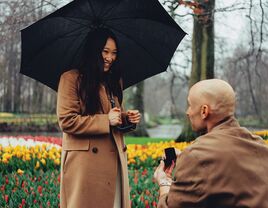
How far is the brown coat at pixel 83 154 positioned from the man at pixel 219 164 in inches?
35.0

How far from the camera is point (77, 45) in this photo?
10.5 feet

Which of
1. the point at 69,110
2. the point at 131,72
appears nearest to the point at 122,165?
the point at 69,110

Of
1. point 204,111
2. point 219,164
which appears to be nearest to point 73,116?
point 204,111

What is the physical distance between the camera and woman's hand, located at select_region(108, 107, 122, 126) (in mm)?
2816

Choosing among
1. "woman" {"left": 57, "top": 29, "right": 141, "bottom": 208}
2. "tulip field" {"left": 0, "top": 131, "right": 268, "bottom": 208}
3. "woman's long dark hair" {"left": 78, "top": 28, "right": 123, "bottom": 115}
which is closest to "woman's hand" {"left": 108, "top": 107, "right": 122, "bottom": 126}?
"woman" {"left": 57, "top": 29, "right": 141, "bottom": 208}

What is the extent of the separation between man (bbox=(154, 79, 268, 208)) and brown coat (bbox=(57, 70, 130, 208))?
89cm

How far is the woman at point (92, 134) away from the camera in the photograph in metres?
2.79

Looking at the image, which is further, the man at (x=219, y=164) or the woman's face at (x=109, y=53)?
the woman's face at (x=109, y=53)

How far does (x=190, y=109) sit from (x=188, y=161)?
29 centimetres

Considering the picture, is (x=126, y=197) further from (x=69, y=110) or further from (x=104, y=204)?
(x=69, y=110)

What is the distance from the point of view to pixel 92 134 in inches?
111

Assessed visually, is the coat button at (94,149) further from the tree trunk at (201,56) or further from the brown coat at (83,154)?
the tree trunk at (201,56)

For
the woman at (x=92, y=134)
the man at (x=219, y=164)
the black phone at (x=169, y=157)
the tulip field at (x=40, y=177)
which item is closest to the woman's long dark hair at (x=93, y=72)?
the woman at (x=92, y=134)

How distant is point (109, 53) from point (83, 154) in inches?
26.7
